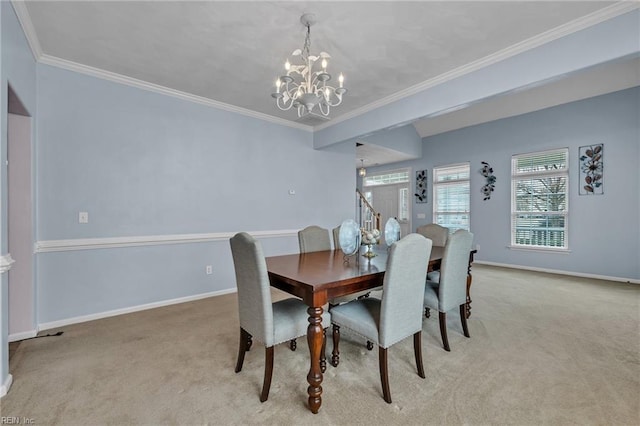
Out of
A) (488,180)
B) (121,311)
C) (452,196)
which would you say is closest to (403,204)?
(452,196)

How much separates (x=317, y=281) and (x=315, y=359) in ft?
1.43

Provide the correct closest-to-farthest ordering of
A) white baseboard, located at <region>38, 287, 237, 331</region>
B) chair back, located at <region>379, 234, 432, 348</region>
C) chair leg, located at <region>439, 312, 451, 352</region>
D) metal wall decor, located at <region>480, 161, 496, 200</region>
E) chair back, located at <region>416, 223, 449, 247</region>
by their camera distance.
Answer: chair back, located at <region>379, 234, 432, 348</region>, chair leg, located at <region>439, 312, 451, 352</region>, white baseboard, located at <region>38, 287, 237, 331</region>, chair back, located at <region>416, 223, 449, 247</region>, metal wall decor, located at <region>480, 161, 496, 200</region>

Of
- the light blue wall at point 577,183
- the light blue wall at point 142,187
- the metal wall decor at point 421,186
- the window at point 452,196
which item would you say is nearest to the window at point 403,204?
the metal wall decor at point 421,186

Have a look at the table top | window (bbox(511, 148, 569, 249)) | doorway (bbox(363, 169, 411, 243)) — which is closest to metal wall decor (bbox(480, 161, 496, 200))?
window (bbox(511, 148, 569, 249))

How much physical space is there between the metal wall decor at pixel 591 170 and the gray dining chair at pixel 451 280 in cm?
383

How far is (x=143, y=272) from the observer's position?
3.27 m

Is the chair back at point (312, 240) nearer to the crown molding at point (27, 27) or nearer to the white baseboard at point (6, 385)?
the white baseboard at point (6, 385)

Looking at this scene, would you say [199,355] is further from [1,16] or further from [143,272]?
[1,16]

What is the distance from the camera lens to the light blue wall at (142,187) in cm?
279

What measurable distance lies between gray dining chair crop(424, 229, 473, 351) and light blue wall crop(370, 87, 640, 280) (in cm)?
378

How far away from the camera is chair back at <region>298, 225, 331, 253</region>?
2.97m

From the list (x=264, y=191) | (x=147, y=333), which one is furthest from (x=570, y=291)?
(x=147, y=333)

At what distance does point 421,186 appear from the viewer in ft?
23.0

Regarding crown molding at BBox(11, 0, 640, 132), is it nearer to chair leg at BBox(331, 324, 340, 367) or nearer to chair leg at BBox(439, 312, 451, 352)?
chair leg at BBox(439, 312, 451, 352)
